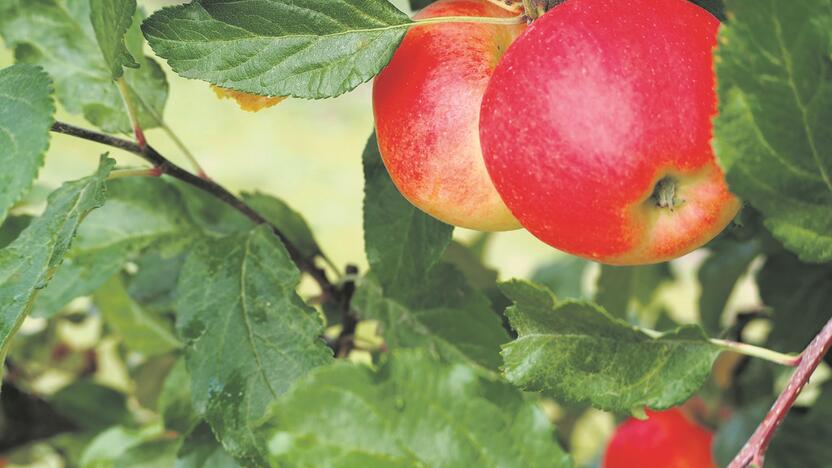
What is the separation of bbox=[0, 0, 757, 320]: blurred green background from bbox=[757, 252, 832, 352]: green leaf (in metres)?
1.34

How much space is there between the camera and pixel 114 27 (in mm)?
667

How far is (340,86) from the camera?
0.62m

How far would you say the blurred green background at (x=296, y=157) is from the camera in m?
2.79

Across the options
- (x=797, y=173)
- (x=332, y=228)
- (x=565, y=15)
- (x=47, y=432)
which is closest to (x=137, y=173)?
(x=565, y=15)

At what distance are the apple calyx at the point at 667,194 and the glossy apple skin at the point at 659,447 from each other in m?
0.68

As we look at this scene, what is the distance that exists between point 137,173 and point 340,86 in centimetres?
24

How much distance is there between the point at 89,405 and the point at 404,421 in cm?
97

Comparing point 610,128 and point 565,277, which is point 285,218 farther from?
point 565,277

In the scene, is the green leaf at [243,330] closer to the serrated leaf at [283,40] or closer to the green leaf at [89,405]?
the serrated leaf at [283,40]

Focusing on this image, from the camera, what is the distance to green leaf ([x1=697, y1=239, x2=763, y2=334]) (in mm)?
1305

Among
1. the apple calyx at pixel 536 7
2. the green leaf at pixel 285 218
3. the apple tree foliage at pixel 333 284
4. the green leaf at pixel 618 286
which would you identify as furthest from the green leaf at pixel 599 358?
the green leaf at pixel 618 286

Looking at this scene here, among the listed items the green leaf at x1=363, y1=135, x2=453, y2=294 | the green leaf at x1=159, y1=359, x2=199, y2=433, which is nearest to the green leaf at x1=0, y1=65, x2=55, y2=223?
the green leaf at x1=363, y1=135, x2=453, y2=294

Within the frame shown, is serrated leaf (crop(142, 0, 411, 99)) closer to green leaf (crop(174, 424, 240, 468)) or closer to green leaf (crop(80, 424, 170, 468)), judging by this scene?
green leaf (crop(174, 424, 240, 468))

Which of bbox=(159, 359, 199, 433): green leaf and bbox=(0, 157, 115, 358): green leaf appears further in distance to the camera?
bbox=(159, 359, 199, 433): green leaf
